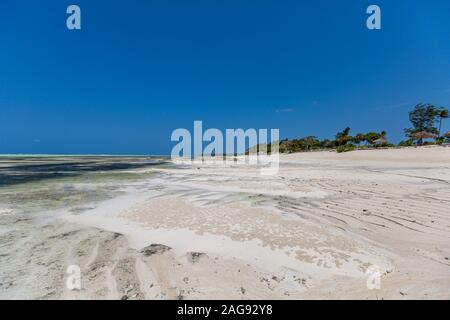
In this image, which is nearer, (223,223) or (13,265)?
(13,265)

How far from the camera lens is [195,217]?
6312 mm

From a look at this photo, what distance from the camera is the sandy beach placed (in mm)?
2955

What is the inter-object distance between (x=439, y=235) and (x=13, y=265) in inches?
310

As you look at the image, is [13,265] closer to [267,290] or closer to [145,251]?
[145,251]

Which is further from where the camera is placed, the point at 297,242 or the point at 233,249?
the point at 297,242

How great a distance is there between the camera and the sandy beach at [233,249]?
2.96 meters

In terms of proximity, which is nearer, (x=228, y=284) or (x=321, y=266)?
(x=228, y=284)

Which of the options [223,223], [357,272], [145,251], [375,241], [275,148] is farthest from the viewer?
[275,148]

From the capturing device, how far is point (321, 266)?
11.7 feet

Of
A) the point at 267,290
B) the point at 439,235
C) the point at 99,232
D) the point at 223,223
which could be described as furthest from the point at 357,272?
the point at 99,232

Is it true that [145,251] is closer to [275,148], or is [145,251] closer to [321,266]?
[321,266]

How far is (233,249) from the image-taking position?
424 centimetres
